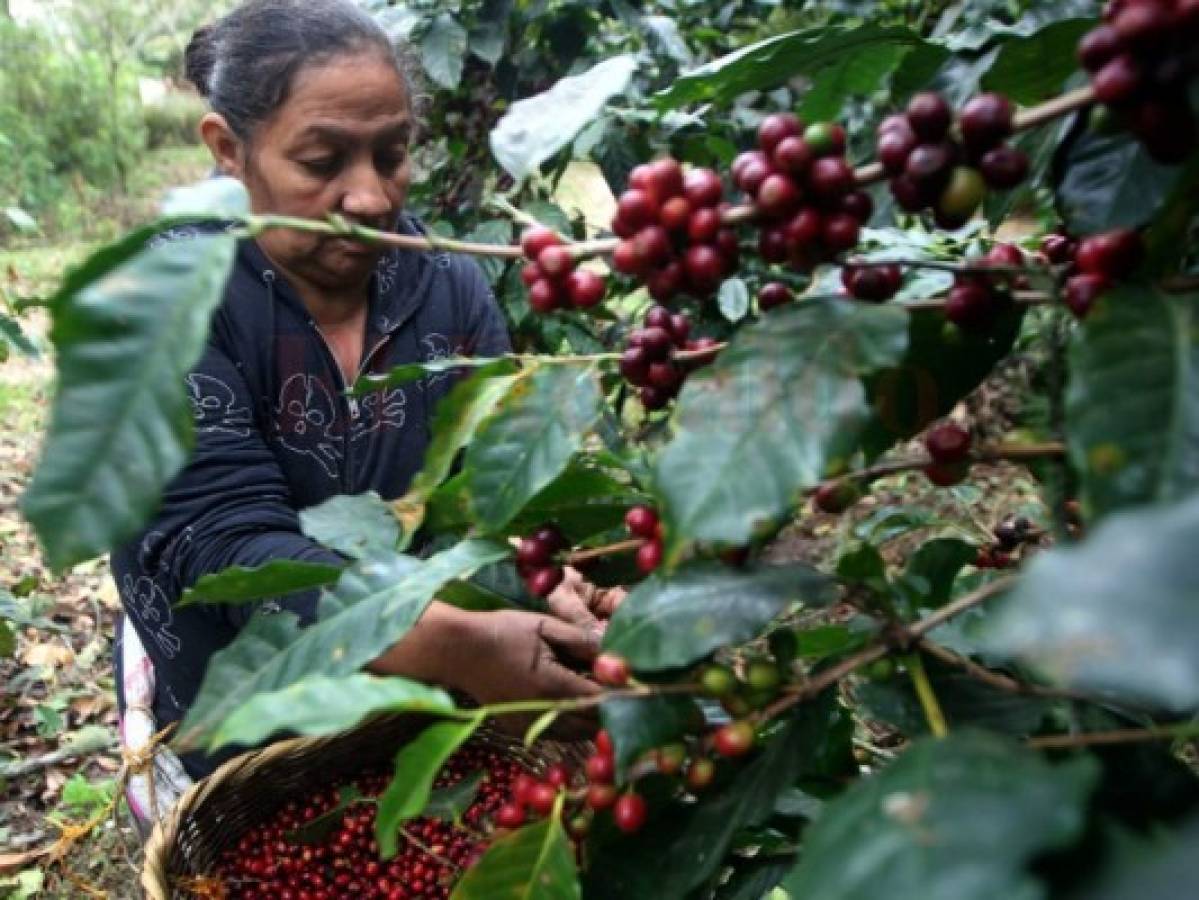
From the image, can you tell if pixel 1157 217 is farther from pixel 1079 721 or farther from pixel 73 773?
pixel 73 773

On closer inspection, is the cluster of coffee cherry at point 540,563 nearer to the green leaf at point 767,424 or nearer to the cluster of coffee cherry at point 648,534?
the cluster of coffee cherry at point 648,534

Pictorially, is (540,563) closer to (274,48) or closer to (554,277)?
(554,277)

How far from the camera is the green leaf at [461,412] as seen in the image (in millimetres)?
656

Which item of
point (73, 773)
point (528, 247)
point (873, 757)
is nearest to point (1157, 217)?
point (528, 247)

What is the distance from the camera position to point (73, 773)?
2244mm

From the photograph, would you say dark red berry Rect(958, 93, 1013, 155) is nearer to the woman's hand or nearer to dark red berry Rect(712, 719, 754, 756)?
dark red berry Rect(712, 719, 754, 756)

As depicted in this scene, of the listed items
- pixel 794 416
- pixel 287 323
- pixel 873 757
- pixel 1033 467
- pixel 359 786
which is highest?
pixel 794 416

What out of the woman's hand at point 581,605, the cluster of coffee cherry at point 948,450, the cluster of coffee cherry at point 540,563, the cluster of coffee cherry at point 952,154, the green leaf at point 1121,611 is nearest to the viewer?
the green leaf at point 1121,611

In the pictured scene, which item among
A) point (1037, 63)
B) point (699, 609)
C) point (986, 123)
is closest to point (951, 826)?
point (699, 609)

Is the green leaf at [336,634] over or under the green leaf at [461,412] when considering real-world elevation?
under

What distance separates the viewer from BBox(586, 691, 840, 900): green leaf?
1.86 feet

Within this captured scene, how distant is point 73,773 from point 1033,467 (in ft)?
7.40

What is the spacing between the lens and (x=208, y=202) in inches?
19.8

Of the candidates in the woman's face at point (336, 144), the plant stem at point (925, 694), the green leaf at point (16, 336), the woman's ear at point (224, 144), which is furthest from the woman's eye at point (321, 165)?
the plant stem at point (925, 694)
